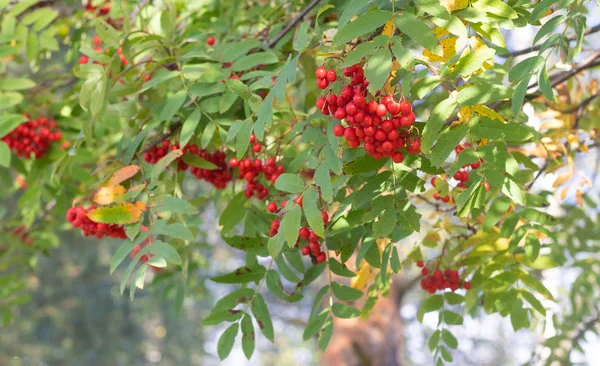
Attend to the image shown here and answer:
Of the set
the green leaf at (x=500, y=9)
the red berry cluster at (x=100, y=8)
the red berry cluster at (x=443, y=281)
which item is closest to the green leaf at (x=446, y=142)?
the green leaf at (x=500, y=9)

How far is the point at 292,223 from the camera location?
1504 mm

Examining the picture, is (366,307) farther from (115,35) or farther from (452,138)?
(115,35)

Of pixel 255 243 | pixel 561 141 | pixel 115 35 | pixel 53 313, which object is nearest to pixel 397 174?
pixel 255 243

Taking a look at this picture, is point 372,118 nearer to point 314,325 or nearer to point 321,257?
point 321,257

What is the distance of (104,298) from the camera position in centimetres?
1068

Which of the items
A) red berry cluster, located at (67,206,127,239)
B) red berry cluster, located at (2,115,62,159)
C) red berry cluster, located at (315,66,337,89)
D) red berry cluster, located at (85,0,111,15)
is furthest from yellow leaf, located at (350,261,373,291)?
red berry cluster, located at (85,0,111,15)

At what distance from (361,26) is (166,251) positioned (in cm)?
81

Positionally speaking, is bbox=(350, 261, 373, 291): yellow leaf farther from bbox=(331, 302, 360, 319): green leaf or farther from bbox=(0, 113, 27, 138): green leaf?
bbox=(0, 113, 27, 138): green leaf

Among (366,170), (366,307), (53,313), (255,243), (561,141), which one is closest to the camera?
(366,170)

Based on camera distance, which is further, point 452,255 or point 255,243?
point 452,255

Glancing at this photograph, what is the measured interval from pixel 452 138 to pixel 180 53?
3.70 ft

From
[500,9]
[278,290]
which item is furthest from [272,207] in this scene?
[500,9]

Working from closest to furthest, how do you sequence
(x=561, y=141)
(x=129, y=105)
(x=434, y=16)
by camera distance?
(x=434, y=16)
(x=129, y=105)
(x=561, y=141)

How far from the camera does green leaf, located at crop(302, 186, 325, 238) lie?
1.48m
